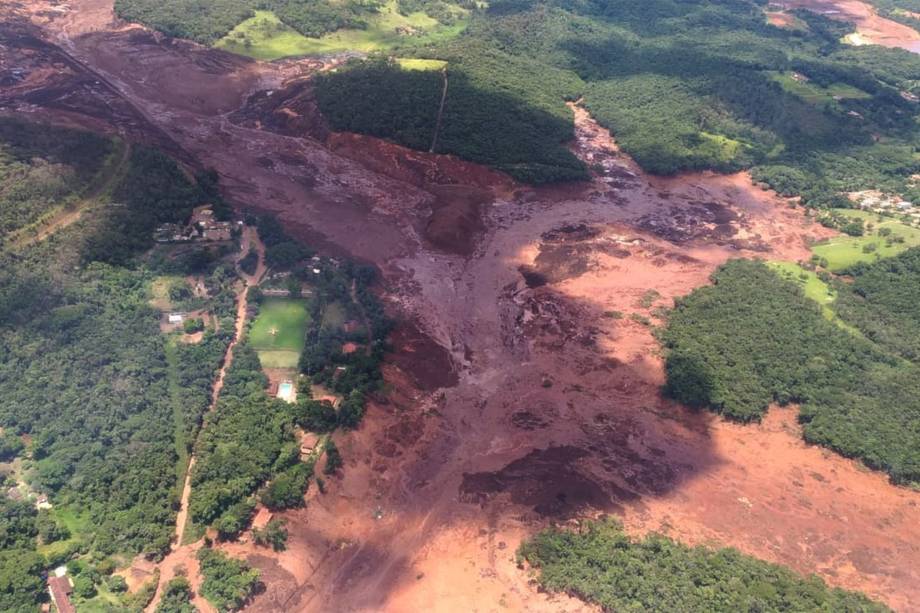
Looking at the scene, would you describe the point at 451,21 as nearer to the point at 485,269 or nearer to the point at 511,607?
the point at 485,269

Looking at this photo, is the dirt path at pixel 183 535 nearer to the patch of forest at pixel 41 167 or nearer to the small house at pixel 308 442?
the small house at pixel 308 442

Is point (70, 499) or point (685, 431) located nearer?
point (70, 499)

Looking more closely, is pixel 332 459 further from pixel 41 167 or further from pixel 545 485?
pixel 41 167

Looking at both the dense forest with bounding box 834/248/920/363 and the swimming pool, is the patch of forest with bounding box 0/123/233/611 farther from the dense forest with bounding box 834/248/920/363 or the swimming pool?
the dense forest with bounding box 834/248/920/363

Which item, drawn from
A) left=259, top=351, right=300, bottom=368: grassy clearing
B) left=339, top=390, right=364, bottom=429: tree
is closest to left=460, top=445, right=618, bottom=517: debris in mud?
left=339, top=390, right=364, bottom=429: tree

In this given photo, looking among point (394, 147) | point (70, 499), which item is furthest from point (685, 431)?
point (394, 147)

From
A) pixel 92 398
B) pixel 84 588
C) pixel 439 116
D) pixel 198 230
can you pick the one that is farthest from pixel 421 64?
pixel 84 588
